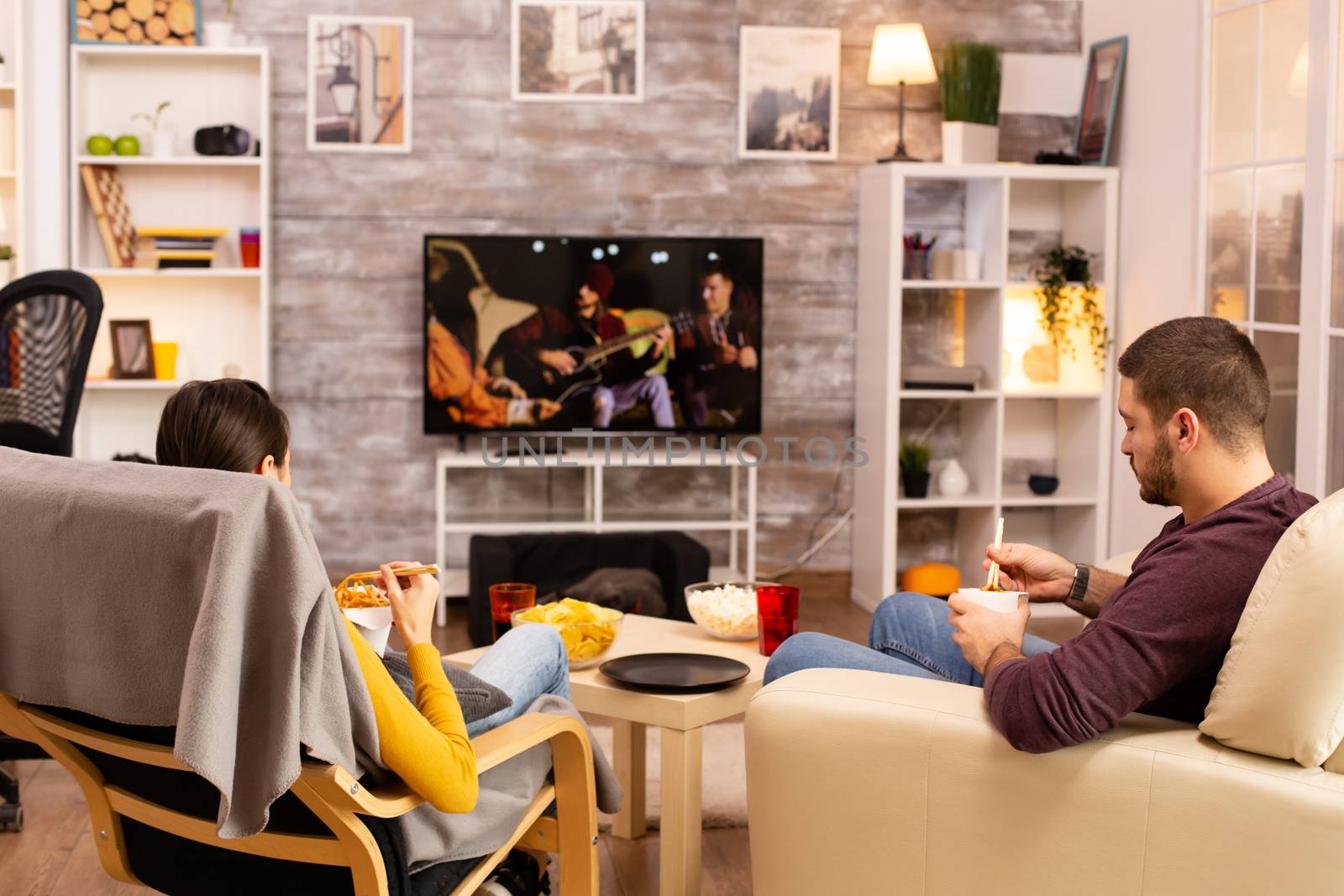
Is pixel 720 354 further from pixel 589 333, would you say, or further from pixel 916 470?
pixel 916 470

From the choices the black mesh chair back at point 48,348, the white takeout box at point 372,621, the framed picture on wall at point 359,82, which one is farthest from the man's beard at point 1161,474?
the framed picture on wall at point 359,82

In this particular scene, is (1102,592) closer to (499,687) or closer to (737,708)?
(737,708)

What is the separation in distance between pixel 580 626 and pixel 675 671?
0.22 meters

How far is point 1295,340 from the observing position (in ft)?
12.9

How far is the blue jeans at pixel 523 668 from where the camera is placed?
2100 mm

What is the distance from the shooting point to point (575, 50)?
16.8 feet

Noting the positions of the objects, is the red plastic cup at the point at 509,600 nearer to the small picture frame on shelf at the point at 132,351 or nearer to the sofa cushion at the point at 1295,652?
the sofa cushion at the point at 1295,652

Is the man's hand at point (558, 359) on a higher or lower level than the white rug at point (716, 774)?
higher

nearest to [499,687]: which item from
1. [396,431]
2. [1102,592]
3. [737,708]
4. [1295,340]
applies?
[737,708]

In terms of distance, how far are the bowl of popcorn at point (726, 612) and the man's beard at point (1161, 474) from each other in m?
1.01

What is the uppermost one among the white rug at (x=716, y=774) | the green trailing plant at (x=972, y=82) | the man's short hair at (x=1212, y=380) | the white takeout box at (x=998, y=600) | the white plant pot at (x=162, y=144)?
the green trailing plant at (x=972, y=82)

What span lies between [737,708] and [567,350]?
112 inches

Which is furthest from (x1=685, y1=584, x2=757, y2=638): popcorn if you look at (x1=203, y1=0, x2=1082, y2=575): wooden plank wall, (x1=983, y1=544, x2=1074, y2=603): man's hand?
(x1=203, y1=0, x2=1082, y2=575): wooden plank wall

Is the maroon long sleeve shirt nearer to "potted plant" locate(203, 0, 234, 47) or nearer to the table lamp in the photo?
the table lamp
